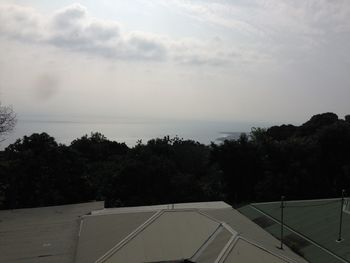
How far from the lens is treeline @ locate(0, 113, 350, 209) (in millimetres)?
30812

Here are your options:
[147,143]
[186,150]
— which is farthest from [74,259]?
[186,150]

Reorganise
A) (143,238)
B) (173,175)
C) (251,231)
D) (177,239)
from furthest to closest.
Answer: (173,175) < (251,231) < (143,238) < (177,239)

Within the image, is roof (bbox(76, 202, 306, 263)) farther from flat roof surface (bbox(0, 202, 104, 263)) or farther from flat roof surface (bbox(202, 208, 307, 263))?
flat roof surface (bbox(0, 202, 104, 263))

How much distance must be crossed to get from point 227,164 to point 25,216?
1657 cm

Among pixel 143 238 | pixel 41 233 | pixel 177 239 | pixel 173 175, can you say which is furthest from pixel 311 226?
pixel 173 175

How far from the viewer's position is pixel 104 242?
17109 mm

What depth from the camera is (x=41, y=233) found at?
21531mm

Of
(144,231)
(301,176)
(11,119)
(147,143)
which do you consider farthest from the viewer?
(147,143)

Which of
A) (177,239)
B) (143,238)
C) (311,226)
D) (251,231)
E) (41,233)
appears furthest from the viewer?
(41,233)

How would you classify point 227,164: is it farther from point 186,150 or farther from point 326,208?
point 326,208

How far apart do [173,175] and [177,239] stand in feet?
58.3

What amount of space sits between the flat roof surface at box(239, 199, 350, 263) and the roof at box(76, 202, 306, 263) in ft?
2.64

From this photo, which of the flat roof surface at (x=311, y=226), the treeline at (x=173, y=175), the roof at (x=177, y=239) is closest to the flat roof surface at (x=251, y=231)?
the roof at (x=177, y=239)

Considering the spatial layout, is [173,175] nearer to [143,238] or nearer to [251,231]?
[251,231]
